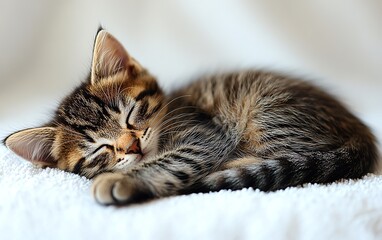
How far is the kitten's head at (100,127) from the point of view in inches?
59.4

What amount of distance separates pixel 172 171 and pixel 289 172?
1.07 ft

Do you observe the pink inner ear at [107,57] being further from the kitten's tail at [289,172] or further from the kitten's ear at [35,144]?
the kitten's tail at [289,172]

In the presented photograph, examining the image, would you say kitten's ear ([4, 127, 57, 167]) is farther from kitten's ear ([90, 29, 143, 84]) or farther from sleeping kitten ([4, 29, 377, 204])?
kitten's ear ([90, 29, 143, 84])

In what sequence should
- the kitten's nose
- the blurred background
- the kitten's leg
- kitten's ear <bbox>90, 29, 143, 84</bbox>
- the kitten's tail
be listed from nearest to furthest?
the kitten's leg → the kitten's tail → the kitten's nose → kitten's ear <bbox>90, 29, 143, 84</bbox> → the blurred background

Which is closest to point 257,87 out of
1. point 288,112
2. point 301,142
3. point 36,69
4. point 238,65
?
point 288,112

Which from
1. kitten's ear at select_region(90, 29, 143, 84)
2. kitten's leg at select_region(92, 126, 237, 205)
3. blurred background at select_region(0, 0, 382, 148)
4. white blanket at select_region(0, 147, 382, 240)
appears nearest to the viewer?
white blanket at select_region(0, 147, 382, 240)

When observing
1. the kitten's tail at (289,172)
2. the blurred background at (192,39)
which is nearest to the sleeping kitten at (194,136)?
the kitten's tail at (289,172)

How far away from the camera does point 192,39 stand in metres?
2.40

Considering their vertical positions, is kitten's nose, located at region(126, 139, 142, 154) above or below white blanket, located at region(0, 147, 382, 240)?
above

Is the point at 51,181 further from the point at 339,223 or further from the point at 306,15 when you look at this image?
the point at 306,15

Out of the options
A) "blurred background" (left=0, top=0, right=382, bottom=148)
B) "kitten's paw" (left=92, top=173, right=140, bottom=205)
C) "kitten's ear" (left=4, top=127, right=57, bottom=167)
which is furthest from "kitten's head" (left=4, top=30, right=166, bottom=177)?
"blurred background" (left=0, top=0, right=382, bottom=148)

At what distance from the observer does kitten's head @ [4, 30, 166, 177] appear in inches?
59.4

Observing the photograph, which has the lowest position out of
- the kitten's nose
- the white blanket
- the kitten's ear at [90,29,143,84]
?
the white blanket

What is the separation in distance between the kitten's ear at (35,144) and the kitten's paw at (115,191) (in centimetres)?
36
